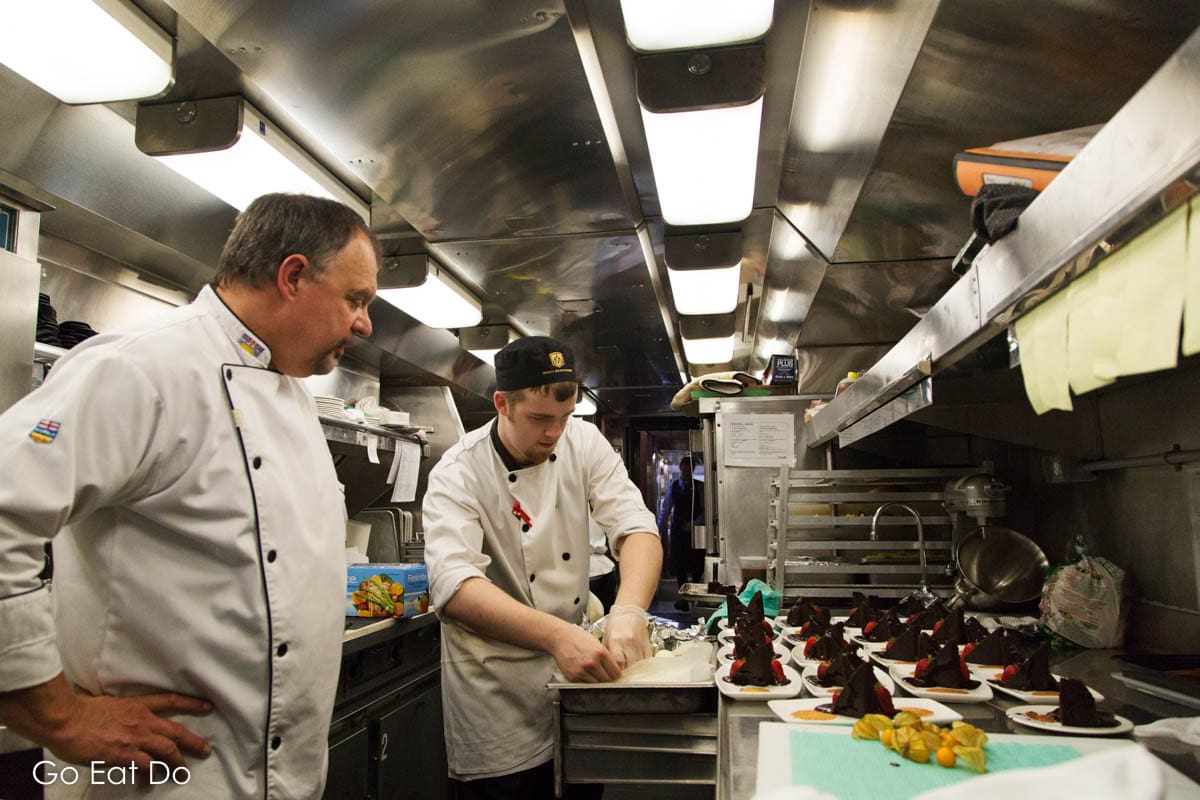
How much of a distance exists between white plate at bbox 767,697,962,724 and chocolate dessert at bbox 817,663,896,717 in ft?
0.07

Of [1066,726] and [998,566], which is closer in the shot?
[1066,726]

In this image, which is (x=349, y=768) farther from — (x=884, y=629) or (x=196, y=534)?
(x=884, y=629)

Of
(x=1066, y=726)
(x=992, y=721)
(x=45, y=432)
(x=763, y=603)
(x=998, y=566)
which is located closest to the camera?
(x=45, y=432)

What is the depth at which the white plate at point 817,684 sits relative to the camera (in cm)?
160

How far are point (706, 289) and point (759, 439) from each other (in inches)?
39.4

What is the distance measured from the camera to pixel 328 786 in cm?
264

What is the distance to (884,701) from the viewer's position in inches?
54.7

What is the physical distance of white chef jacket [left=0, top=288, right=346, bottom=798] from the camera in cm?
115

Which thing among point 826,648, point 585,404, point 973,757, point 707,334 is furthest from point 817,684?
point 585,404

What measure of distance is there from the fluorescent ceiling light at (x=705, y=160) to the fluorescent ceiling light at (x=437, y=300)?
48.5 inches

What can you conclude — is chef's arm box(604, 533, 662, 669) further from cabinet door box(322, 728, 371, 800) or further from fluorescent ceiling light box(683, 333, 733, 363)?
fluorescent ceiling light box(683, 333, 733, 363)

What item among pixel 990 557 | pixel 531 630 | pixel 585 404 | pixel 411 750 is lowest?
pixel 411 750

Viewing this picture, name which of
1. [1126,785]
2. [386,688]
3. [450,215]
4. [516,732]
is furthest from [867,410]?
[386,688]

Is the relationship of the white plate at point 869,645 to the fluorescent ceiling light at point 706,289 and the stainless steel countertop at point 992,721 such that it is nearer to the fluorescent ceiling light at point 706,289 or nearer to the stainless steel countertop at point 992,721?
the stainless steel countertop at point 992,721
